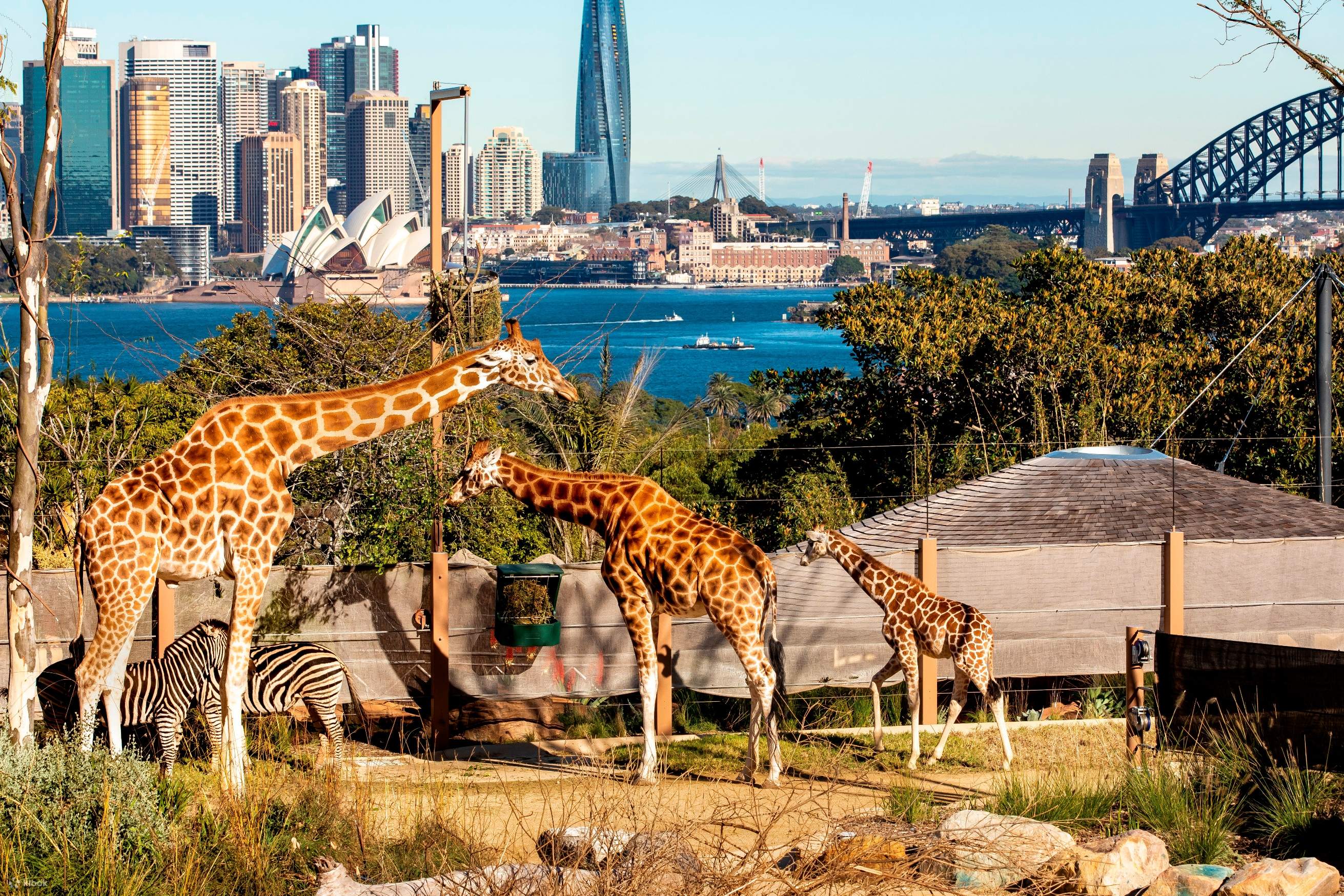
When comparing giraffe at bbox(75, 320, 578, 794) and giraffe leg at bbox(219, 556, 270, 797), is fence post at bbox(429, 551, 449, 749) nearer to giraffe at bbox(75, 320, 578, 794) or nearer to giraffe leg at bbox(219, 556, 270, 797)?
giraffe at bbox(75, 320, 578, 794)

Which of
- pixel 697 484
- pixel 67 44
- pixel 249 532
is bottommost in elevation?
pixel 697 484

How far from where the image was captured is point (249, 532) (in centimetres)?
945

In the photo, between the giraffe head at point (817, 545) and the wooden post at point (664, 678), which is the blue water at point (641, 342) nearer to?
the wooden post at point (664, 678)

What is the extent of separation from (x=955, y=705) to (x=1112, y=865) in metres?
2.92

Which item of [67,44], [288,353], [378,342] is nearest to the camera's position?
[67,44]

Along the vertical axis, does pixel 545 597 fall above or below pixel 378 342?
below

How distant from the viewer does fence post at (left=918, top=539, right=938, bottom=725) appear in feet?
39.3

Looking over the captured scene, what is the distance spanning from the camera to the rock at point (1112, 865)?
7.77 metres

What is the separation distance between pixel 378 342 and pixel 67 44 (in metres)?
6.97

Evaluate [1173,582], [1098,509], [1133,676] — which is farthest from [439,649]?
[1098,509]

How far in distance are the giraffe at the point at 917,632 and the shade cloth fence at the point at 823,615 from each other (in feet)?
3.93

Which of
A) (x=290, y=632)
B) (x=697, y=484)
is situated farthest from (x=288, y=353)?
→ (x=290, y=632)

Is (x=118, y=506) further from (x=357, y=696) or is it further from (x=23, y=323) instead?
(x=357, y=696)

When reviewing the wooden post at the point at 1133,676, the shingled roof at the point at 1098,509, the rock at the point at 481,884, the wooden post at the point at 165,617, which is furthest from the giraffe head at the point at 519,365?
the shingled roof at the point at 1098,509
